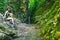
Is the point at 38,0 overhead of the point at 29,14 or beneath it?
overhead

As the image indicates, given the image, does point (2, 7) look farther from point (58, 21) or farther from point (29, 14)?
point (58, 21)

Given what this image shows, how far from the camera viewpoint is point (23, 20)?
20.2 m

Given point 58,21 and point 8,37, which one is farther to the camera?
point 8,37

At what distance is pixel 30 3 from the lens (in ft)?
63.3

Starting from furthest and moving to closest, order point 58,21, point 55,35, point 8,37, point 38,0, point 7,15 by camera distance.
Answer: point 38,0, point 7,15, point 8,37, point 58,21, point 55,35

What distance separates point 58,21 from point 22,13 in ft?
49.6

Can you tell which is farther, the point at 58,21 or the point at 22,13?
the point at 22,13

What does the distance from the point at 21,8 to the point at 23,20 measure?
2566mm

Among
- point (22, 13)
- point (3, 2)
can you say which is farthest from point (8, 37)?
point (22, 13)

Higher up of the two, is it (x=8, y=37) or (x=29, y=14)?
(x=8, y=37)

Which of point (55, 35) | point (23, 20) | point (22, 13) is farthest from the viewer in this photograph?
point (22, 13)

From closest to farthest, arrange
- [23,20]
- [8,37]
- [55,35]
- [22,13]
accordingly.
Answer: [55,35]
[8,37]
[23,20]
[22,13]

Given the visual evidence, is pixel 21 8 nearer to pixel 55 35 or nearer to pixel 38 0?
pixel 38 0

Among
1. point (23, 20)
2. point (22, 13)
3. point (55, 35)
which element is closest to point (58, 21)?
point (55, 35)
